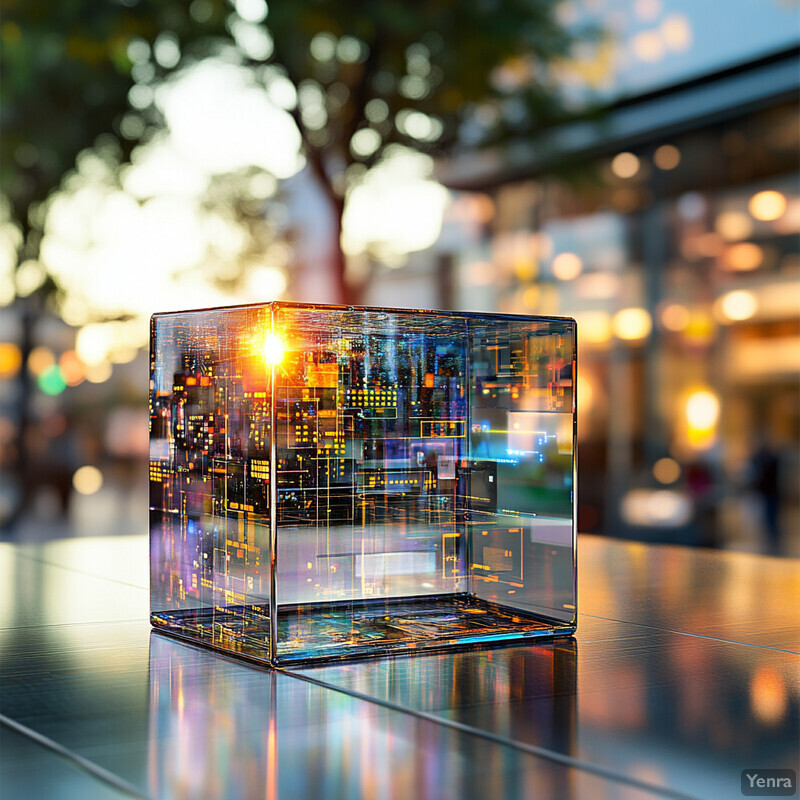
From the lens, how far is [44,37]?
8.12 m

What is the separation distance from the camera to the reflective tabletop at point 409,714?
70.5 inches

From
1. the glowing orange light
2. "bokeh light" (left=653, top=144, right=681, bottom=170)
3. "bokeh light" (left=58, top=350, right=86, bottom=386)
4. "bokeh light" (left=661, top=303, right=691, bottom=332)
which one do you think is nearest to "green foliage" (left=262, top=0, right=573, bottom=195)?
"bokeh light" (left=653, top=144, right=681, bottom=170)

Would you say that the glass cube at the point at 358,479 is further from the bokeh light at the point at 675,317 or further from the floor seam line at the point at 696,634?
the bokeh light at the point at 675,317

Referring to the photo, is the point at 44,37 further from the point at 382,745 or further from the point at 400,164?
the point at 382,745

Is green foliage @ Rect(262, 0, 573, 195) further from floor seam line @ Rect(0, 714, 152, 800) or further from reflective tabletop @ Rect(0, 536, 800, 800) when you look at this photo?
floor seam line @ Rect(0, 714, 152, 800)

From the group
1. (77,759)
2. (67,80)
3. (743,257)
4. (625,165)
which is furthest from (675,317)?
(77,759)

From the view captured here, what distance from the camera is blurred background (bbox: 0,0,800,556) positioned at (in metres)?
8.68

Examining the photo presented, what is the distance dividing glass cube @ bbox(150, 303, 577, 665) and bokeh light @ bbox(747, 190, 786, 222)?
8882mm

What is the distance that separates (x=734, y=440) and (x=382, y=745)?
9.86 metres

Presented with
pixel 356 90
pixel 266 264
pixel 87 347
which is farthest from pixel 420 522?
→ pixel 87 347

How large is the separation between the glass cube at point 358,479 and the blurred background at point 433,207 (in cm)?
494

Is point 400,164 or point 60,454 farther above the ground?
point 400,164

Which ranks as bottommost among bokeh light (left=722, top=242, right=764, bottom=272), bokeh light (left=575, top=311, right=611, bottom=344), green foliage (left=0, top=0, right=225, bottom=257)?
bokeh light (left=575, top=311, right=611, bottom=344)

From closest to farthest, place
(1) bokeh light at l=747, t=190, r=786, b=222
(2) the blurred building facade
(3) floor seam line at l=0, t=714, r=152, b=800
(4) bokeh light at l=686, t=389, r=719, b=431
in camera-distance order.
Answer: (3) floor seam line at l=0, t=714, r=152, b=800, (2) the blurred building facade, (1) bokeh light at l=747, t=190, r=786, b=222, (4) bokeh light at l=686, t=389, r=719, b=431
